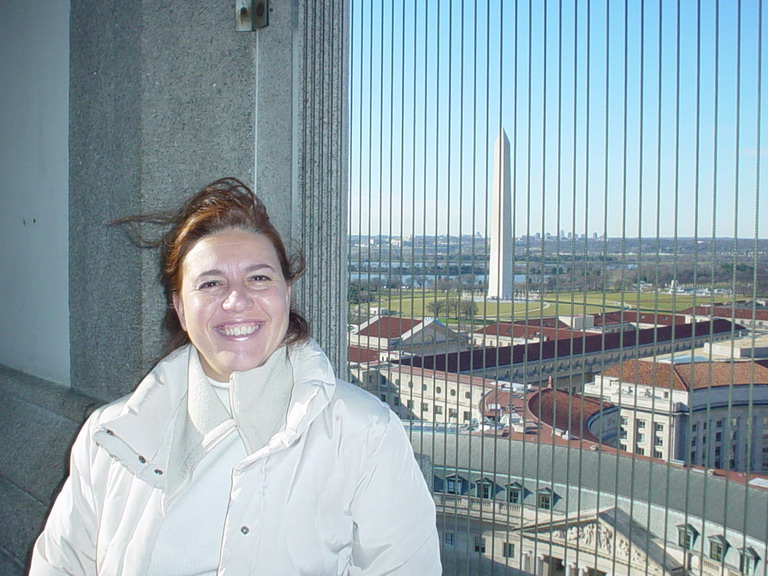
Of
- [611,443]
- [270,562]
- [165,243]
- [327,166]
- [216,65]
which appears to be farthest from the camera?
[327,166]

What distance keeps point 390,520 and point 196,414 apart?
57 cm

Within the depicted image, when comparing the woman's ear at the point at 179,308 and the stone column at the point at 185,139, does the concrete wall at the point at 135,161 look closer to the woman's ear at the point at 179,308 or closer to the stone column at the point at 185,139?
the stone column at the point at 185,139

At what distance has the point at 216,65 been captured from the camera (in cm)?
316

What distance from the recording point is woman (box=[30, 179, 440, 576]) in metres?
1.86

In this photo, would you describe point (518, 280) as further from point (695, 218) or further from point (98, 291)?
point (98, 291)

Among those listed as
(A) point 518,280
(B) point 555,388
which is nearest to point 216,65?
(A) point 518,280

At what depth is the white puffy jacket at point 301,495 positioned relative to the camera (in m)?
1.83

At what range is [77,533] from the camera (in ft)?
6.64

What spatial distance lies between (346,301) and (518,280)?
82 centimetres

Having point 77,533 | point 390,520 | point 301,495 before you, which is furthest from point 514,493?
point 77,533

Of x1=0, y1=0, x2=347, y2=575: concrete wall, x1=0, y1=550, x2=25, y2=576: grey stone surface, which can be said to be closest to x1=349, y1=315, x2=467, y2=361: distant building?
x1=0, y1=0, x2=347, y2=575: concrete wall

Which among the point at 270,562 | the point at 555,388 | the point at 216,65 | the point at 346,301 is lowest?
the point at 270,562

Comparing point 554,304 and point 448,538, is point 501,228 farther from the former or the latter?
point 448,538

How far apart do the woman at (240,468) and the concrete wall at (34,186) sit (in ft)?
6.22
